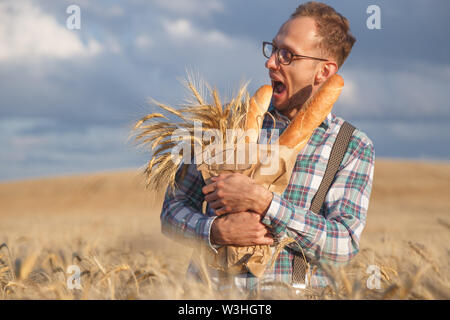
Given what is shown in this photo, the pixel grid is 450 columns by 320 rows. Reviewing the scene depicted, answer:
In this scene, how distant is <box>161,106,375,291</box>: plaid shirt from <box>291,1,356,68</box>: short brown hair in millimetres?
434

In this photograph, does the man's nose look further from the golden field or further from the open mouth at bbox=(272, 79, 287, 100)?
the golden field

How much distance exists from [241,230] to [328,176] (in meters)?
0.69

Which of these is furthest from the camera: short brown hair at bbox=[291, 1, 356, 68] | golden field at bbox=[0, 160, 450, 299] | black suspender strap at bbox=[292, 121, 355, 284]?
short brown hair at bbox=[291, 1, 356, 68]

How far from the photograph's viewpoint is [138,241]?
6.28 metres

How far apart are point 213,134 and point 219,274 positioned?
28.9 inches

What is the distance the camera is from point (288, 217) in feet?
7.27

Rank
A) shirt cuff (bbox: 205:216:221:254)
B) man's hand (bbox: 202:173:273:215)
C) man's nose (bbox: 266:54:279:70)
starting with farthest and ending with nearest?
1. man's nose (bbox: 266:54:279:70)
2. shirt cuff (bbox: 205:216:221:254)
3. man's hand (bbox: 202:173:273:215)

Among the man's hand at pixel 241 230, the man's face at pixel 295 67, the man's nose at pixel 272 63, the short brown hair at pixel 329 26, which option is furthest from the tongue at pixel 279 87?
the man's hand at pixel 241 230

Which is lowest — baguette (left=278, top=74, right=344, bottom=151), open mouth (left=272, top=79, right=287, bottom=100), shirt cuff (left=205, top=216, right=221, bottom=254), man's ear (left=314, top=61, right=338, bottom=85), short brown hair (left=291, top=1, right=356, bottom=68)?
shirt cuff (left=205, top=216, right=221, bottom=254)

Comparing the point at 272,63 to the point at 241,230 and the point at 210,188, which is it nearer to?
the point at 210,188

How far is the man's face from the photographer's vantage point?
273cm

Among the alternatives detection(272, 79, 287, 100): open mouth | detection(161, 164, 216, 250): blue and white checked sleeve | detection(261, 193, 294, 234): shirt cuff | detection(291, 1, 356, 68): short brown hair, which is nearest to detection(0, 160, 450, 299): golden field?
detection(161, 164, 216, 250): blue and white checked sleeve

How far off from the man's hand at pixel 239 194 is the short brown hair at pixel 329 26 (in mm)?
1143

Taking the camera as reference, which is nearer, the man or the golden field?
the golden field
